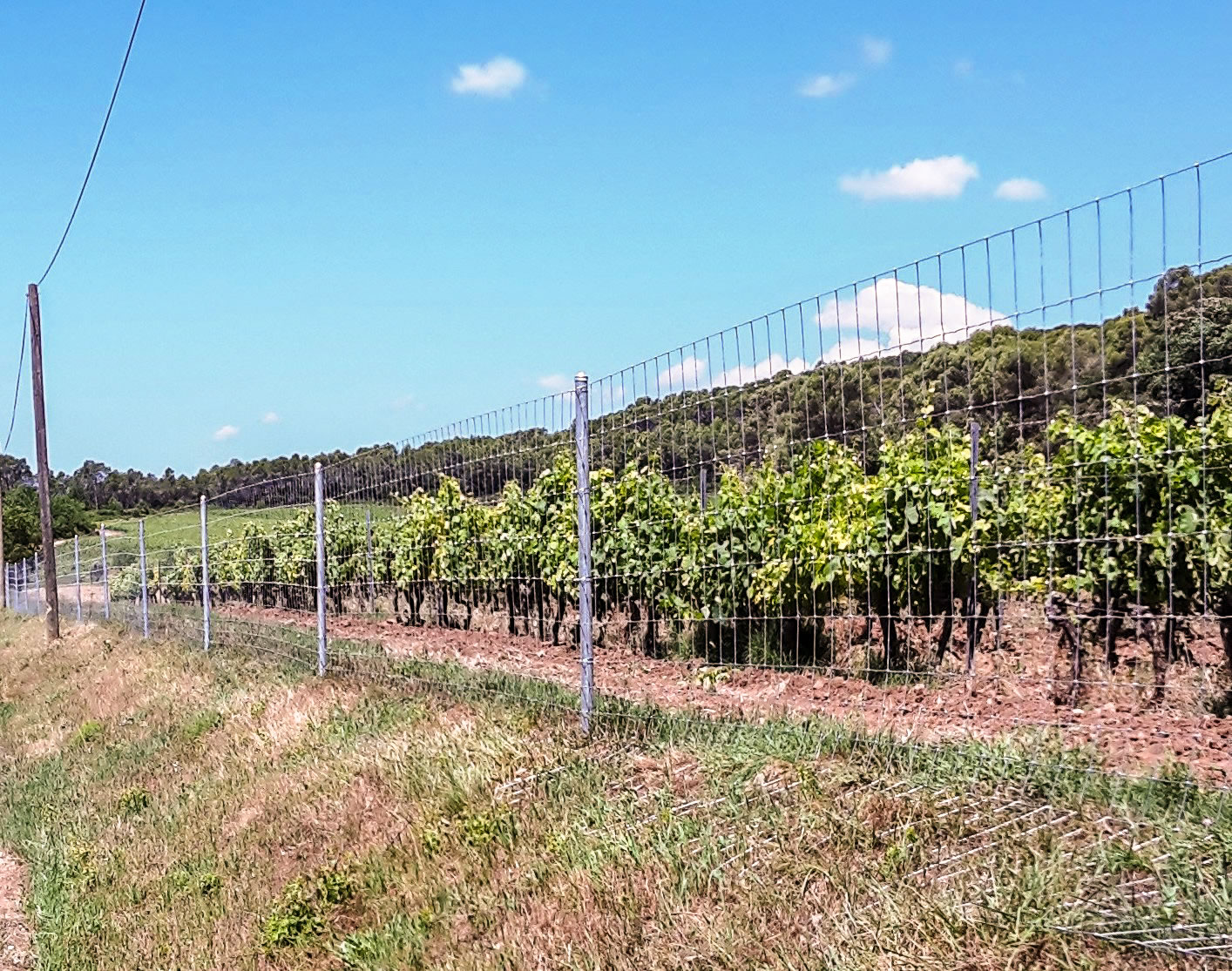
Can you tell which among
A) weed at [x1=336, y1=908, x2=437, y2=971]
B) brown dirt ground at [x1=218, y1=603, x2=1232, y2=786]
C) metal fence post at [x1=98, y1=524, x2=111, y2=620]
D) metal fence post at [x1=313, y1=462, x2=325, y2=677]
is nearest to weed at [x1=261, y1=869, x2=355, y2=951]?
weed at [x1=336, y1=908, x2=437, y2=971]

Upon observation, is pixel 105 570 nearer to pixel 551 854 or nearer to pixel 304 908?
pixel 304 908

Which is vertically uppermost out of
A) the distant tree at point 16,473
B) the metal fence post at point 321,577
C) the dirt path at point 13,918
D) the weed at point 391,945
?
the distant tree at point 16,473

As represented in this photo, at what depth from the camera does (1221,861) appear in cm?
354

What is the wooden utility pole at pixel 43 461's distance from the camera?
69.0 ft

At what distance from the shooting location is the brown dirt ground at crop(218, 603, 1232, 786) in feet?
17.0

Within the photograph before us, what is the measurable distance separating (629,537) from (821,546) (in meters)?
3.91

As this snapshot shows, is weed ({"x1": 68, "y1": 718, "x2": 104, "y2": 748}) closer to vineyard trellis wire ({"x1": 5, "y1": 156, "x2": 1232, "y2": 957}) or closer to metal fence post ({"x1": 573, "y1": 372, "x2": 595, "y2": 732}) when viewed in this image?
vineyard trellis wire ({"x1": 5, "y1": 156, "x2": 1232, "y2": 957})

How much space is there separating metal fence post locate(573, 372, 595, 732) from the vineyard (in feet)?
1.47

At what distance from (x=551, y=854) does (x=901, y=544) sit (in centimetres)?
459

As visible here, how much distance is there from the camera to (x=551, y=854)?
4.89 meters

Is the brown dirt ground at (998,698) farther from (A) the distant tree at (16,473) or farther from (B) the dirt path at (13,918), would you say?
(A) the distant tree at (16,473)

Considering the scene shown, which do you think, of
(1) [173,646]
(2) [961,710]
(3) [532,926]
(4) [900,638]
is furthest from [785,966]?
(1) [173,646]

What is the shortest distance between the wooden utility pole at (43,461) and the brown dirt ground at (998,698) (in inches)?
570

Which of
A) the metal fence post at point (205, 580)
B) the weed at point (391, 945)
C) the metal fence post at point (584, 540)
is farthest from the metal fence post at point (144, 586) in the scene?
the weed at point (391, 945)
